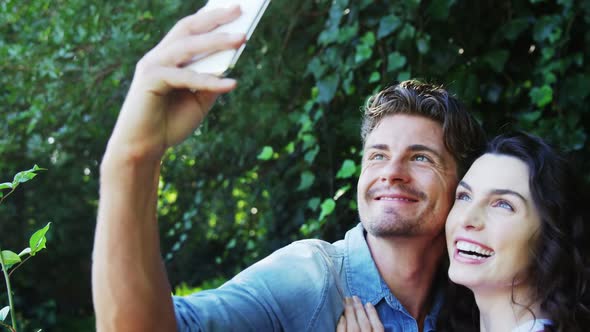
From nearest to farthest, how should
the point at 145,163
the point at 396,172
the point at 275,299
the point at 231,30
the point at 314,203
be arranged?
the point at 231,30
the point at 145,163
the point at 275,299
the point at 396,172
the point at 314,203

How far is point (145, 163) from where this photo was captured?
1.10 metres

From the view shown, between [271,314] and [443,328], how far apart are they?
2.26 feet

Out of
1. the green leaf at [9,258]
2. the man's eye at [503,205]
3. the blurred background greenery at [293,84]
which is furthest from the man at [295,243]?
the blurred background greenery at [293,84]

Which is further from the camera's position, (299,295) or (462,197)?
(462,197)

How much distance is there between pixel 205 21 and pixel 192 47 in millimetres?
43

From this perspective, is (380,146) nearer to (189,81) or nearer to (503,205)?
(503,205)

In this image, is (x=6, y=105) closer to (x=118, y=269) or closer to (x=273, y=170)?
(x=273, y=170)

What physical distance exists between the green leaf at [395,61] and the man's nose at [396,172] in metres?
0.77

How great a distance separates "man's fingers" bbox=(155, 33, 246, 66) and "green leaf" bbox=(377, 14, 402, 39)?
181 cm

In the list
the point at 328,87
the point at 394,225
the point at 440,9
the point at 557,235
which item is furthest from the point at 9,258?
the point at 440,9

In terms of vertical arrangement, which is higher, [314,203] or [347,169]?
[347,169]

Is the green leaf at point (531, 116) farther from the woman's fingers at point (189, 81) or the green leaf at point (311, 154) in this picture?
the woman's fingers at point (189, 81)

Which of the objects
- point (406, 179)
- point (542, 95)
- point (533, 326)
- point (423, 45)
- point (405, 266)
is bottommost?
point (533, 326)

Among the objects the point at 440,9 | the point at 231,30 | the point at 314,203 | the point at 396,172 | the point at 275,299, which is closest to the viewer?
the point at 231,30
